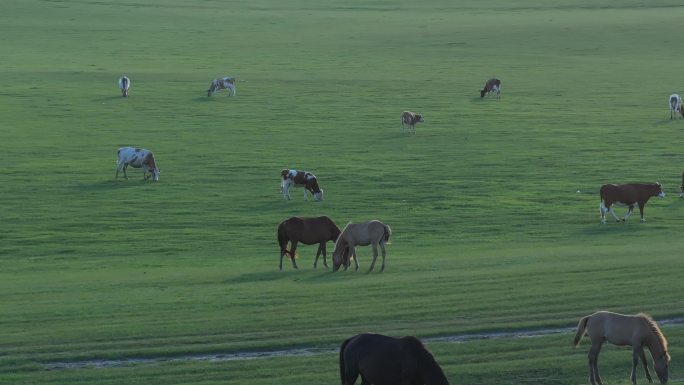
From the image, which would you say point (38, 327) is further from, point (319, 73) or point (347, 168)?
point (319, 73)

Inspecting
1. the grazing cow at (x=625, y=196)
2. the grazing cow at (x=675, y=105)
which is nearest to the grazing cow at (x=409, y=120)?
the grazing cow at (x=675, y=105)

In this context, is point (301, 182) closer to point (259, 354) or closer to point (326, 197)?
point (326, 197)

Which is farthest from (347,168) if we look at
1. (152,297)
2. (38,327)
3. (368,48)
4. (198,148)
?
(368,48)

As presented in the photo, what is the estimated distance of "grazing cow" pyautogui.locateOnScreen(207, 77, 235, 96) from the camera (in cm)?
6794

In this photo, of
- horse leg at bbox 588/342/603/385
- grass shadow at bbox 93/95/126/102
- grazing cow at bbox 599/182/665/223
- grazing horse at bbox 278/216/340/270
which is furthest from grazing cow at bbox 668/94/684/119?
horse leg at bbox 588/342/603/385

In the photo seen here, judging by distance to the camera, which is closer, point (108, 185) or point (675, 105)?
point (108, 185)

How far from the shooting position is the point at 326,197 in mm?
41375

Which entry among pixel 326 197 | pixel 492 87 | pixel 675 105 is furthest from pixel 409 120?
pixel 326 197

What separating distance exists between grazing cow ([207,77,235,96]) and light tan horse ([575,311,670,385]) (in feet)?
167

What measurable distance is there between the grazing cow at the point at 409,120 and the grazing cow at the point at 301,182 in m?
15.5

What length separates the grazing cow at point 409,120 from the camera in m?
56.2

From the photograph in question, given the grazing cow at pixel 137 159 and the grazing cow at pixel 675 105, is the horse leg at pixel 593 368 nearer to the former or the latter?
the grazing cow at pixel 137 159

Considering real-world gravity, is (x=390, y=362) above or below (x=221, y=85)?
below

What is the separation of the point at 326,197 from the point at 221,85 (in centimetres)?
2832
